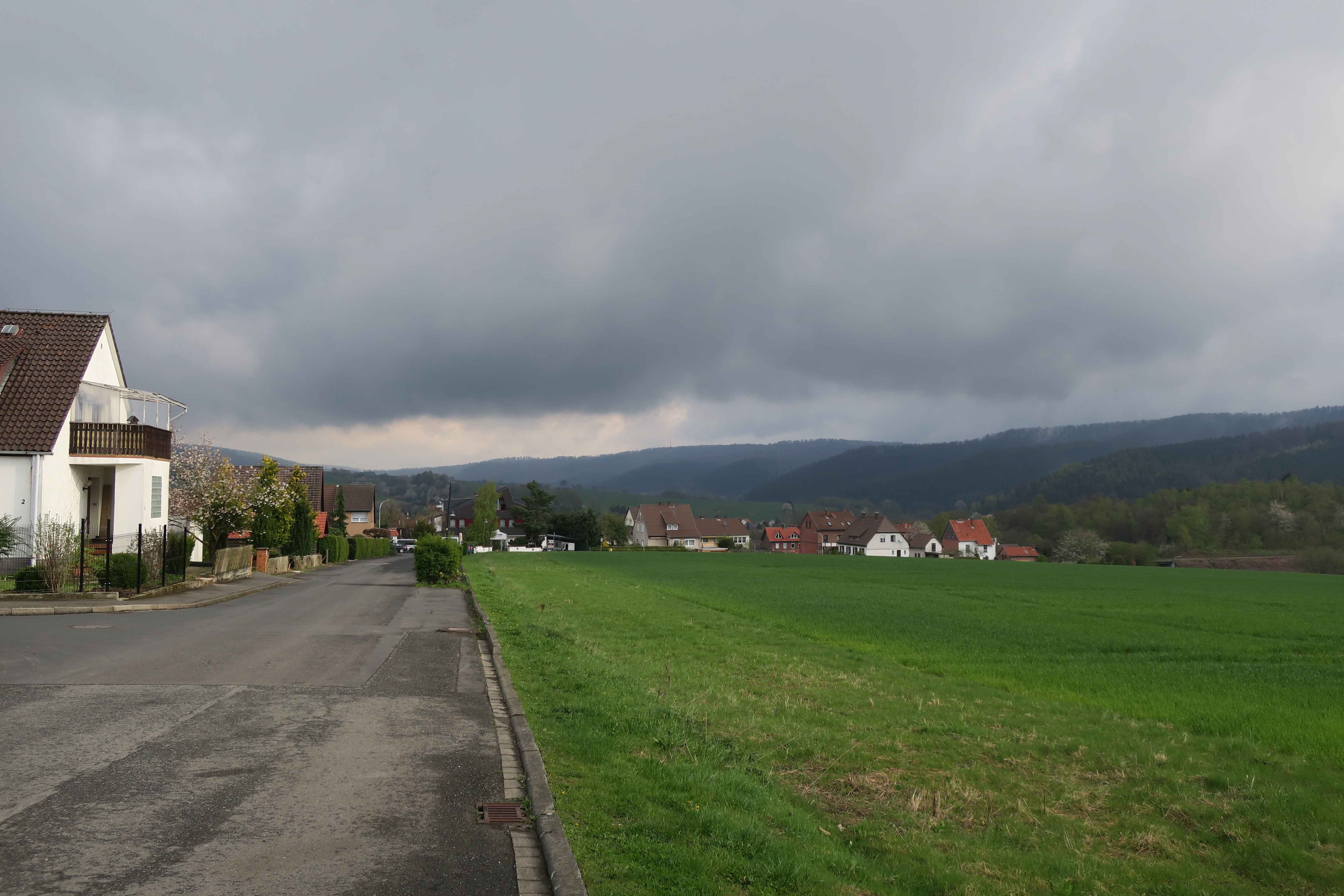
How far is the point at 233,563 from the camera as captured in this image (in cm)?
3209

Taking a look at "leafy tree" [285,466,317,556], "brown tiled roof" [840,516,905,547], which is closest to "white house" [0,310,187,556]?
"leafy tree" [285,466,317,556]

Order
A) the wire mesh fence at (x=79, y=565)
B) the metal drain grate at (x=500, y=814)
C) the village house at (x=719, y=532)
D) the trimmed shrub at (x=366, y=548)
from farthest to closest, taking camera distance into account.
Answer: the village house at (x=719, y=532) → the trimmed shrub at (x=366, y=548) → the wire mesh fence at (x=79, y=565) → the metal drain grate at (x=500, y=814)

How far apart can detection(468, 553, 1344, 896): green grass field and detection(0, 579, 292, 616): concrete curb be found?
8.74m

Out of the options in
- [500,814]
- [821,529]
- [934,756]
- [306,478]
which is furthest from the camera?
[821,529]

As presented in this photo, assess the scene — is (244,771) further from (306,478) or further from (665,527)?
(665,527)

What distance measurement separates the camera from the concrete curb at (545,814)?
4531mm

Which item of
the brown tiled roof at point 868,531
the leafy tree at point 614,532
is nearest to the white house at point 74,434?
the leafy tree at point 614,532

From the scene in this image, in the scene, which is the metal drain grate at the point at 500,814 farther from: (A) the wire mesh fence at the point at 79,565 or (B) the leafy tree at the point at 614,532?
(B) the leafy tree at the point at 614,532

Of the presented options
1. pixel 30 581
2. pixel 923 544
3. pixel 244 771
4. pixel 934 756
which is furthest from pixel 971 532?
pixel 244 771

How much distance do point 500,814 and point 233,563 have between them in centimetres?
3112

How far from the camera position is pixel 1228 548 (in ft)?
387

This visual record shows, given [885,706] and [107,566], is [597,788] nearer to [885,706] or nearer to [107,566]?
[885,706]

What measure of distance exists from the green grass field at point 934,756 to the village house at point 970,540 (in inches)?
5136

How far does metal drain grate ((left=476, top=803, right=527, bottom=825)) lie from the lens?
18.5 ft
